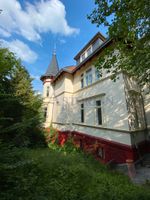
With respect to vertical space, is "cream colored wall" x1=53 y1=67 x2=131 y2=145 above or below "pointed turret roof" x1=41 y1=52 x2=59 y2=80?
below

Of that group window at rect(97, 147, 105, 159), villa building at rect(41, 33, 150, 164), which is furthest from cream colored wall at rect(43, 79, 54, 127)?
window at rect(97, 147, 105, 159)

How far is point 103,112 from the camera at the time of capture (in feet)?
27.4

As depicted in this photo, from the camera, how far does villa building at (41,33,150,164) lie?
22.4 ft

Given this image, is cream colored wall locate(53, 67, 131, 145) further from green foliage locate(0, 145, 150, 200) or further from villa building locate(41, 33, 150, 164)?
green foliage locate(0, 145, 150, 200)

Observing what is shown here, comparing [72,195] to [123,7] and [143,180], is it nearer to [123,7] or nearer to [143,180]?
[143,180]

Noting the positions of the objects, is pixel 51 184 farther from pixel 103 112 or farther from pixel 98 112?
pixel 98 112

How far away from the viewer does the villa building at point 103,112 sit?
6840 millimetres

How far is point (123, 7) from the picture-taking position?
4.13 metres

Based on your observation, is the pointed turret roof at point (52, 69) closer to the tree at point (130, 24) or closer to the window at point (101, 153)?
the window at point (101, 153)

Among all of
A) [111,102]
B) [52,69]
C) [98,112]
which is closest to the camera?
[111,102]

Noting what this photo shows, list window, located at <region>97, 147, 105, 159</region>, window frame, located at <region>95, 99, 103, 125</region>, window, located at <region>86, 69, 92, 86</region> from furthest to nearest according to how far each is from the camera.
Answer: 1. window, located at <region>86, 69, 92, 86</region>
2. window frame, located at <region>95, 99, 103, 125</region>
3. window, located at <region>97, 147, 105, 159</region>

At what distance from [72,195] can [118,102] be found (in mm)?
5534

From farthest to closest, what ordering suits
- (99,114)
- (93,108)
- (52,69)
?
1. (52,69)
2. (93,108)
3. (99,114)

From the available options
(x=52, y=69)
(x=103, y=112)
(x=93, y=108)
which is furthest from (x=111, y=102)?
(x=52, y=69)
